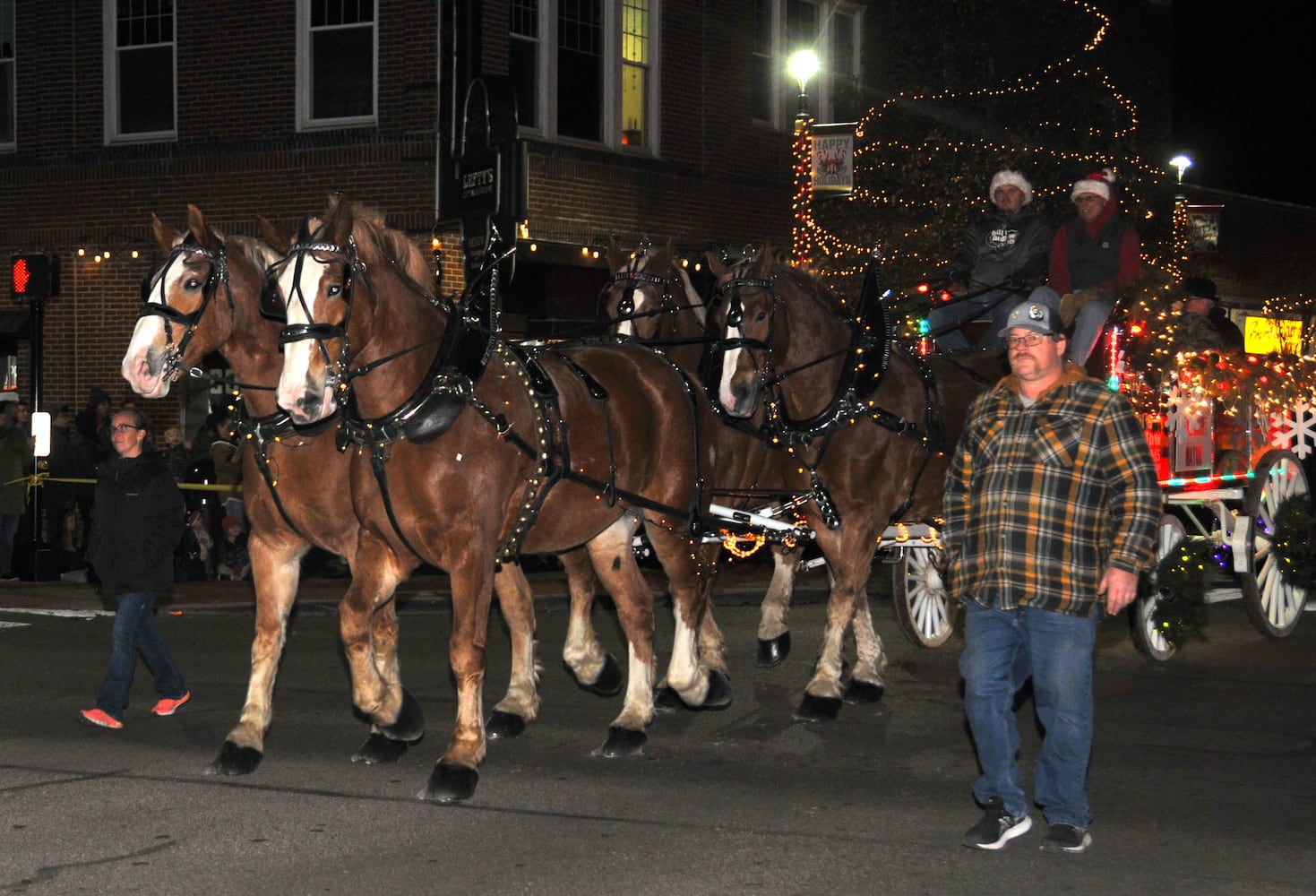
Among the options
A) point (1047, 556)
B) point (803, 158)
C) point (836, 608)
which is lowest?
point (836, 608)

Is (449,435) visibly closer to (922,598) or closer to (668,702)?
(668,702)

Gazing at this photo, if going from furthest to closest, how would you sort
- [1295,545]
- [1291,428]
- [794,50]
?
[794,50]
[1291,428]
[1295,545]

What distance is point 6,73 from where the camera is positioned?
23.4 metres

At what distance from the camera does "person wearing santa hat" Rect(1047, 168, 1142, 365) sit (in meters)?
11.2

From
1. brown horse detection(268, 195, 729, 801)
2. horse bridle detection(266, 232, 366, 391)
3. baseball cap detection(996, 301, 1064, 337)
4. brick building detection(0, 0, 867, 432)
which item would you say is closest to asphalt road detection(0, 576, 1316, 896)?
brown horse detection(268, 195, 729, 801)

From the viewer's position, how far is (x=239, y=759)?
7.98m

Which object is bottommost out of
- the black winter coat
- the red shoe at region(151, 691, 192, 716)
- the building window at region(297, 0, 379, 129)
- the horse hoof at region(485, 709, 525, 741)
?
the red shoe at region(151, 691, 192, 716)

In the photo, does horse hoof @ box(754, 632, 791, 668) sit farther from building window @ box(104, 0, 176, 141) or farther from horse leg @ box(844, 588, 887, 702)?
building window @ box(104, 0, 176, 141)

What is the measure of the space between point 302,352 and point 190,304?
135cm

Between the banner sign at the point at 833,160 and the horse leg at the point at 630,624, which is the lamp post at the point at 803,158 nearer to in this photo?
the banner sign at the point at 833,160

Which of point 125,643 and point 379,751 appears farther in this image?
point 125,643

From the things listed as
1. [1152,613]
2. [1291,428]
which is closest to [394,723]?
[1152,613]

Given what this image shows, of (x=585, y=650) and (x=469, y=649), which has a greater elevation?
(x=469, y=649)

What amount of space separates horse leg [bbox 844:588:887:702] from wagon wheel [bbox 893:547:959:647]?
1.56 m
